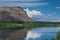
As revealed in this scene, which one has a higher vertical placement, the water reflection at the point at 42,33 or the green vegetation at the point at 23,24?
the green vegetation at the point at 23,24

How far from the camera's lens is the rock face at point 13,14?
11.3 ft

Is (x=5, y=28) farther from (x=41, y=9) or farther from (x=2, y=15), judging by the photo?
(x=41, y=9)

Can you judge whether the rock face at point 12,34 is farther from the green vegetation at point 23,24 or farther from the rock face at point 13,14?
the rock face at point 13,14

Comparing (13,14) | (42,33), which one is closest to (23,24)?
(13,14)

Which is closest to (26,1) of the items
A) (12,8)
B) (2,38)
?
(12,8)

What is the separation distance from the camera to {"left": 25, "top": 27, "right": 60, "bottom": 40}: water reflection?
11.2 ft

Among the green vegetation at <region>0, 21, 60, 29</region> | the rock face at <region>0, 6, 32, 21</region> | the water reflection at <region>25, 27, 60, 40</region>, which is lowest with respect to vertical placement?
the water reflection at <region>25, 27, 60, 40</region>

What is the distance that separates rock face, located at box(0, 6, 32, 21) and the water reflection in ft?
0.88

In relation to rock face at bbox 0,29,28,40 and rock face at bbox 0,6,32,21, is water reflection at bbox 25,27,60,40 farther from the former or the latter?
rock face at bbox 0,6,32,21

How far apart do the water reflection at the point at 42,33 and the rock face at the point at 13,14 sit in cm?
27

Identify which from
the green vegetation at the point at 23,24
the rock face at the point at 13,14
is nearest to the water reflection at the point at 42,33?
the green vegetation at the point at 23,24

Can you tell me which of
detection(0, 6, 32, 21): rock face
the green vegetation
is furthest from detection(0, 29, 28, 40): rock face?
detection(0, 6, 32, 21): rock face

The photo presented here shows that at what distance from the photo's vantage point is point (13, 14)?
348 cm

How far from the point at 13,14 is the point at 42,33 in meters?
0.65
